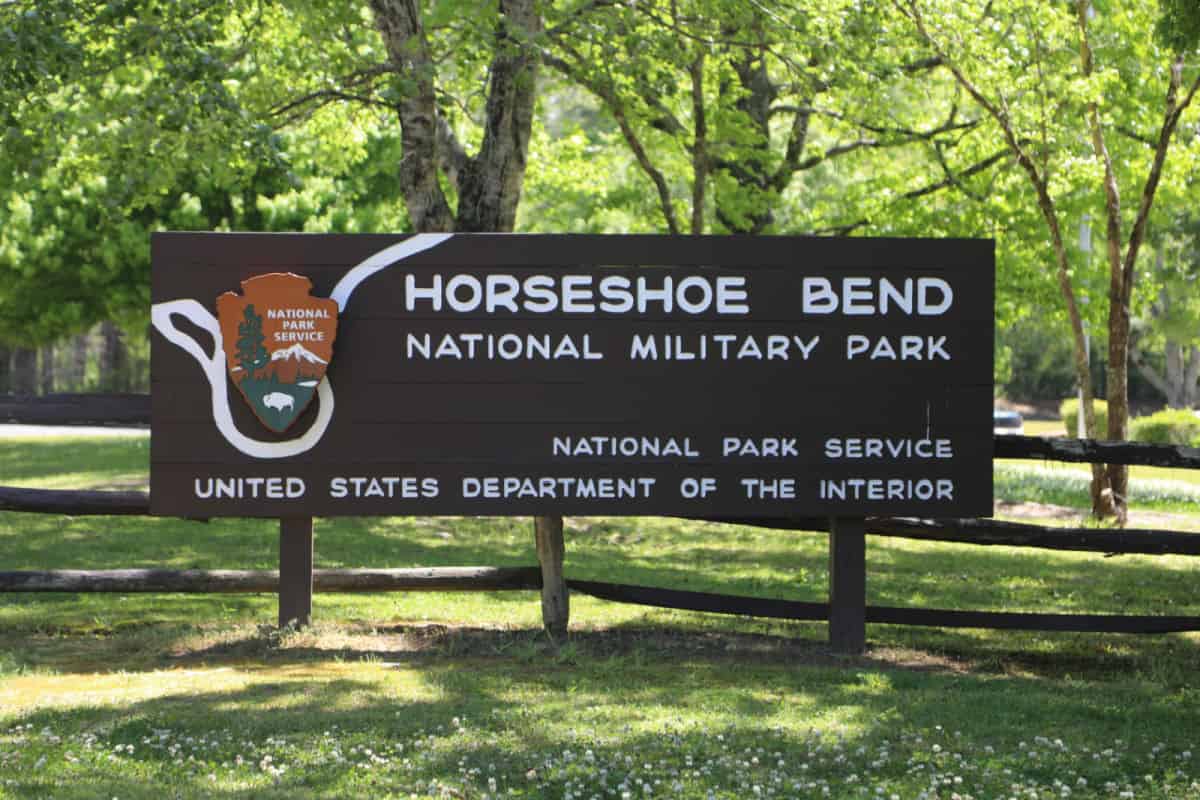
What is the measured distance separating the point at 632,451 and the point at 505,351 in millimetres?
1066

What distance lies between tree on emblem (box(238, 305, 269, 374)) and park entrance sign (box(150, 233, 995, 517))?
0.21 feet

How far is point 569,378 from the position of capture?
31.7 feet

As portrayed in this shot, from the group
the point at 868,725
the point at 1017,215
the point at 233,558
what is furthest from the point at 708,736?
the point at 1017,215

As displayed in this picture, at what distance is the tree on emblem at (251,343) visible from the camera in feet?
31.2

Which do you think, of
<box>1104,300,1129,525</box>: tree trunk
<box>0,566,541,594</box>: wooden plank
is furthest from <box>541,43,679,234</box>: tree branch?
<box>0,566,541,594</box>: wooden plank

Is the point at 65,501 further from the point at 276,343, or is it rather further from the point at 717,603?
the point at 717,603

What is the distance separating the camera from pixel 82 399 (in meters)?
11.7

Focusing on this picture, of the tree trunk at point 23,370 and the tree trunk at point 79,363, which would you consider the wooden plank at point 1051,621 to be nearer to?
the tree trunk at point 23,370

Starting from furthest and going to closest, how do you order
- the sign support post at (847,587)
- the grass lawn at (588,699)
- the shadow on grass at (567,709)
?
the sign support post at (847,587) → the shadow on grass at (567,709) → the grass lawn at (588,699)

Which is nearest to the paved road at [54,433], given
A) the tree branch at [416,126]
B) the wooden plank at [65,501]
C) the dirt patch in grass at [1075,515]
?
the dirt patch in grass at [1075,515]

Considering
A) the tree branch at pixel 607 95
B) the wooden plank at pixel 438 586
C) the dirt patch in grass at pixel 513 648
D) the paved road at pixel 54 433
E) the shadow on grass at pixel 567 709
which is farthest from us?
the paved road at pixel 54 433

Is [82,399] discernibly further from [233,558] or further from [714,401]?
[714,401]

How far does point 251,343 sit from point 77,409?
2.93 meters

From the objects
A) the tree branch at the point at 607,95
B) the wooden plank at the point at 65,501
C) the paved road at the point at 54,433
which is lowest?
the paved road at the point at 54,433
